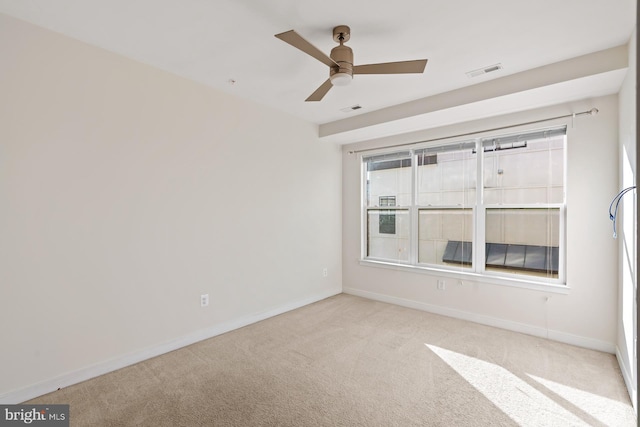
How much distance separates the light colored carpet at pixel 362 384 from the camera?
1996 millimetres

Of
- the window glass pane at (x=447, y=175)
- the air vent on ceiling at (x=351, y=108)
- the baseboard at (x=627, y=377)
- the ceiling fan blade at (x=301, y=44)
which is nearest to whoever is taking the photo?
the ceiling fan blade at (x=301, y=44)

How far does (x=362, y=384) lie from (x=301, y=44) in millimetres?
2412

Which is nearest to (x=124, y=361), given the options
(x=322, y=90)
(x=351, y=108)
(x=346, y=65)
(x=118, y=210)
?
(x=118, y=210)

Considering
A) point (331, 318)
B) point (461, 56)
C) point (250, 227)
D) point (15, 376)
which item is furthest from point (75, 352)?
point (461, 56)

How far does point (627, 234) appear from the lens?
2.36 m

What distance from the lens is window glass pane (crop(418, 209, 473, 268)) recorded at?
3836 millimetres

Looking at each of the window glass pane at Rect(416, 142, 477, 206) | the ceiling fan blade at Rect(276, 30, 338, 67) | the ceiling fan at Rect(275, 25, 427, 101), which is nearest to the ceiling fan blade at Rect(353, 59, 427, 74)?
the ceiling fan at Rect(275, 25, 427, 101)

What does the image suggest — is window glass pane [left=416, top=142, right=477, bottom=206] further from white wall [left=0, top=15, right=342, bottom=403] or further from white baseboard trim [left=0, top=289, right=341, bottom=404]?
white baseboard trim [left=0, top=289, right=341, bottom=404]

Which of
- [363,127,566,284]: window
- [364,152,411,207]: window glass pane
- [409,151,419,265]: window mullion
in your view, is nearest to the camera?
[363,127,566,284]: window

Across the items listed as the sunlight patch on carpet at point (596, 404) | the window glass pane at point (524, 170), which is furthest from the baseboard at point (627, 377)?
the window glass pane at point (524, 170)

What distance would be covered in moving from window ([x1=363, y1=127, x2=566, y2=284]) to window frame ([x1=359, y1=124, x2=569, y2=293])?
1 centimetres

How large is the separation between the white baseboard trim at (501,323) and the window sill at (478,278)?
40 cm

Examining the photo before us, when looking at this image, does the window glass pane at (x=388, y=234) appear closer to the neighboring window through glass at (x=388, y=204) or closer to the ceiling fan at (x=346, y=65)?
the neighboring window through glass at (x=388, y=204)

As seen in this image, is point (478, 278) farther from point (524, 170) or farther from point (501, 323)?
point (524, 170)
